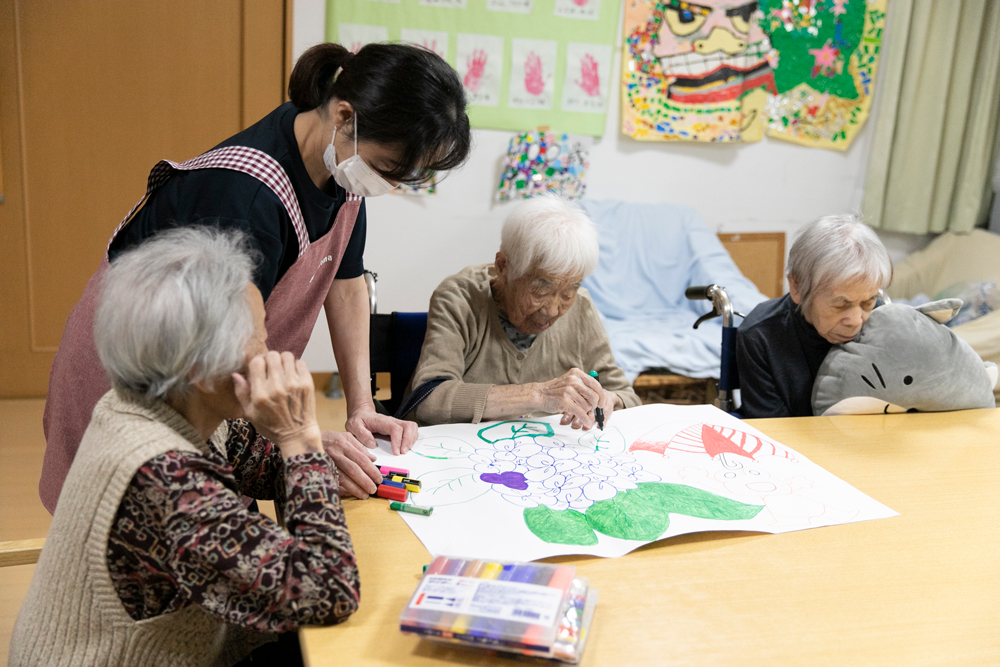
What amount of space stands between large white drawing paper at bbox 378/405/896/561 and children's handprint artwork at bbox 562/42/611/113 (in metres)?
2.61

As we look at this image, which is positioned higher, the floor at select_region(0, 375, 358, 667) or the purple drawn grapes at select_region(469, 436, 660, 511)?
the purple drawn grapes at select_region(469, 436, 660, 511)

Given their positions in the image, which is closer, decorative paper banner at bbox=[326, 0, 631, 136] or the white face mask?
the white face mask

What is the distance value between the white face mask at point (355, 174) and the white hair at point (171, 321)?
0.39 m

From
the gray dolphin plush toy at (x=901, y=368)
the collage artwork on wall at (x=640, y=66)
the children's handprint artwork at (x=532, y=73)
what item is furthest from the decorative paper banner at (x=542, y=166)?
the gray dolphin plush toy at (x=901, y=368)

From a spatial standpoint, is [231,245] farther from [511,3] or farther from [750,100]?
[750,100]

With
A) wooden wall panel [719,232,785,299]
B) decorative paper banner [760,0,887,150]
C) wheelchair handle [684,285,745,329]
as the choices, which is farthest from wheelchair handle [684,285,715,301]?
decorative paper banner [760,0,887,150]

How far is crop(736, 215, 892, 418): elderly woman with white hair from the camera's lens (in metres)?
1.78

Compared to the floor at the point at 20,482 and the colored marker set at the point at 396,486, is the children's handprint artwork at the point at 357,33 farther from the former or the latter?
the colored marker set at the point at 396,486

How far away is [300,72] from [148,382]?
68cm

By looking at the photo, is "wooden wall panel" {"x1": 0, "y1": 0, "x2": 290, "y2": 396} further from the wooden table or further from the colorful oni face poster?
the wooden table

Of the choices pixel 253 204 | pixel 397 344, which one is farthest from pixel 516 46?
pixel 253 204

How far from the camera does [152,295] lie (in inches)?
37.2

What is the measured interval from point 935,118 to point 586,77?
2.01 m

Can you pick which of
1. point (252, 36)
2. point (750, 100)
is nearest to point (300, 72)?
point (252, 36)
